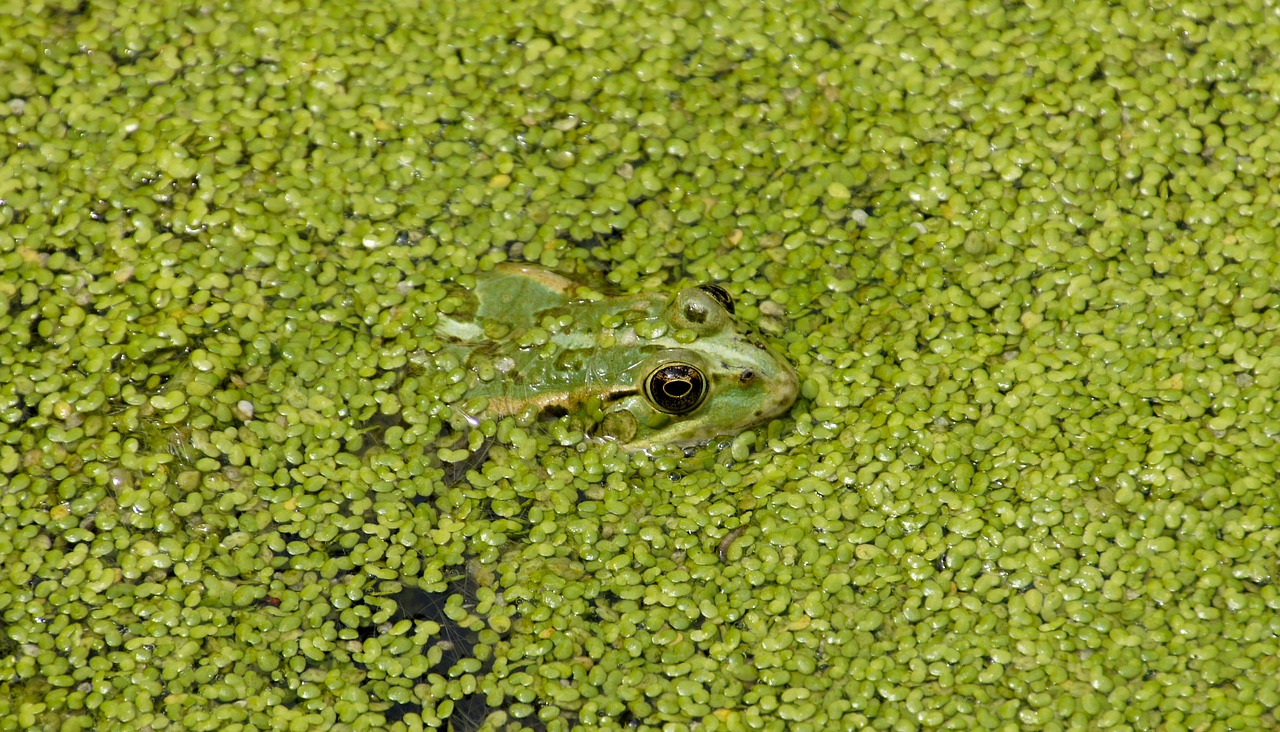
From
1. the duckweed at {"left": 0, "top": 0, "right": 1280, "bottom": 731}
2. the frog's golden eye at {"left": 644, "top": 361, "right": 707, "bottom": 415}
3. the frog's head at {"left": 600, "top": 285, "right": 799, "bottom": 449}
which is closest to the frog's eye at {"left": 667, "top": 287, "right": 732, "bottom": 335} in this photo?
the frog's head at {"left": 600, "top": 285, "right": 799, "bottom": 449}

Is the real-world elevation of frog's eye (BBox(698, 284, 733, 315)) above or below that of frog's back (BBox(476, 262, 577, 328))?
above

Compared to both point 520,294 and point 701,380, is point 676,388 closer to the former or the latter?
point 701,380

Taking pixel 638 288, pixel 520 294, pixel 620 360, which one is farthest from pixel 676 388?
pixel 520 294

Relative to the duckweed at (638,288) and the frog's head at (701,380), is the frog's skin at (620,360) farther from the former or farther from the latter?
the duckweed at (638,288)

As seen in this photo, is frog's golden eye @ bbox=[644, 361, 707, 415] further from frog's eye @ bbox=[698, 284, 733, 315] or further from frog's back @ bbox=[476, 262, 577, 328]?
frog's back @ bbox=[476, 262, 577, 328]

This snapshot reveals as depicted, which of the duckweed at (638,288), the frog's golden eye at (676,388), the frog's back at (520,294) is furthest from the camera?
the frog's back at (520,294)

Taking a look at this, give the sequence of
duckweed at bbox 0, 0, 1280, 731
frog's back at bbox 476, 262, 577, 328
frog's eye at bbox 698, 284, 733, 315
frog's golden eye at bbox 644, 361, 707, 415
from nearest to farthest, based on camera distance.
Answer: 1. duckweed at bbox 0, 0, 1280, 731
2. frog's golden eye at bbox 644, 361, 707, 415
3. frog's eye at bbox 698, 284, 733, 315
4. frog's back at bbox 476, 262, 577, 328

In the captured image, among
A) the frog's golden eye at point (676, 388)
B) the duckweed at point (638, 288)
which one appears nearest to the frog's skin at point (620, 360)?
the frog's golden eye at point (676, 388)
